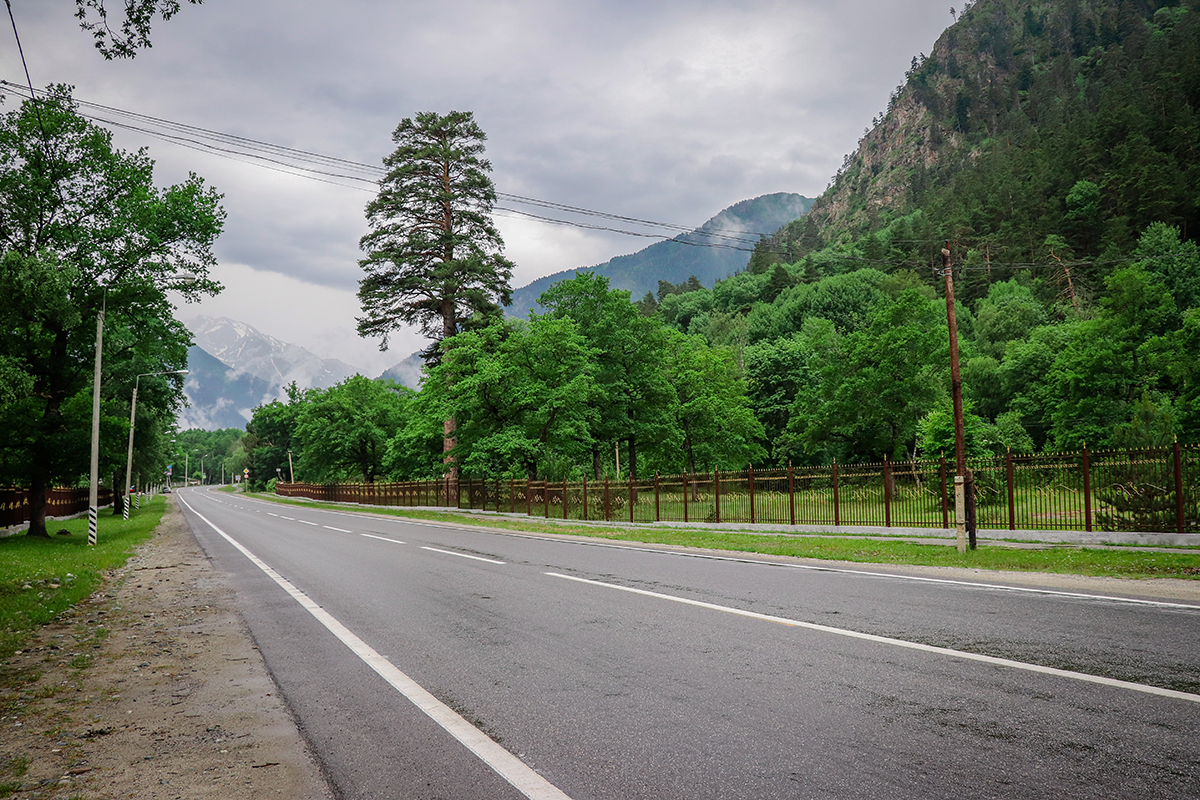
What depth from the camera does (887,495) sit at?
68.3ft

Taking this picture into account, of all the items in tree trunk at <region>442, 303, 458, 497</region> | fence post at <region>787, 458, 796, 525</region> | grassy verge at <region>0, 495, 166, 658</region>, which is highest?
tree trunk at <region>442, 303, 458, 497</region>

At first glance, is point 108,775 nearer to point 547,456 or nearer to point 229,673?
point 229,673

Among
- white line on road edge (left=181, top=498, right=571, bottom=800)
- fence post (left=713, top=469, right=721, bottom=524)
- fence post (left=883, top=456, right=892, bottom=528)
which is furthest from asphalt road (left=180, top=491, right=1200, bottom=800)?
fence post (left=713, top=469, right=721, bottom=524)

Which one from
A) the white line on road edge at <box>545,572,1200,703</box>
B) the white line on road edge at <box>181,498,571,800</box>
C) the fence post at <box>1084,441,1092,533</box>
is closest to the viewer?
the white line on road edge at <box>181,498,571,800</box>

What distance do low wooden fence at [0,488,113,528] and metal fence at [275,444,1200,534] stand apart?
2297 cm

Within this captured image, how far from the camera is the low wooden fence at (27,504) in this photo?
30.2 meters

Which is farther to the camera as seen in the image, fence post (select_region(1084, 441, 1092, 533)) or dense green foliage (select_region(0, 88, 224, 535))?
dense green foliage (select_region(0, 88, 224, 535))

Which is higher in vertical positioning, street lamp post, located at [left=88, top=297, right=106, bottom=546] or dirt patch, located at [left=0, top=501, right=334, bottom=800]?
street lamp post, located at [left=88, top=297, right=106, bottom=546]

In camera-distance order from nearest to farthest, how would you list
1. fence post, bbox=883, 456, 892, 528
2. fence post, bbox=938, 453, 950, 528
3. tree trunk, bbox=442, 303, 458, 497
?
fence post, bbox=938, 453, 950, 528 < fence post, bbox=883, 456, 892, 528 < tree trunk, bbox=442, 303, 458, 497

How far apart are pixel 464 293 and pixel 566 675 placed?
123ft

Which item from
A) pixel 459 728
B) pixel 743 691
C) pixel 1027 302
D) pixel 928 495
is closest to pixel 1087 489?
pixel 928 495

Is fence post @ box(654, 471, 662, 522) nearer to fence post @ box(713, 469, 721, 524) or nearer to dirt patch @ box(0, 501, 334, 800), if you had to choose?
fence post @ box(713, 469, 721, 524)

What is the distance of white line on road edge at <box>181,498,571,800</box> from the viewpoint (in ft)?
11.6

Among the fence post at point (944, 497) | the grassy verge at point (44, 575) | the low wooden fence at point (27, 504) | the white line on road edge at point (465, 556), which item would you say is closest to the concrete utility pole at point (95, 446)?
the grassy verge at point (44, 575)
